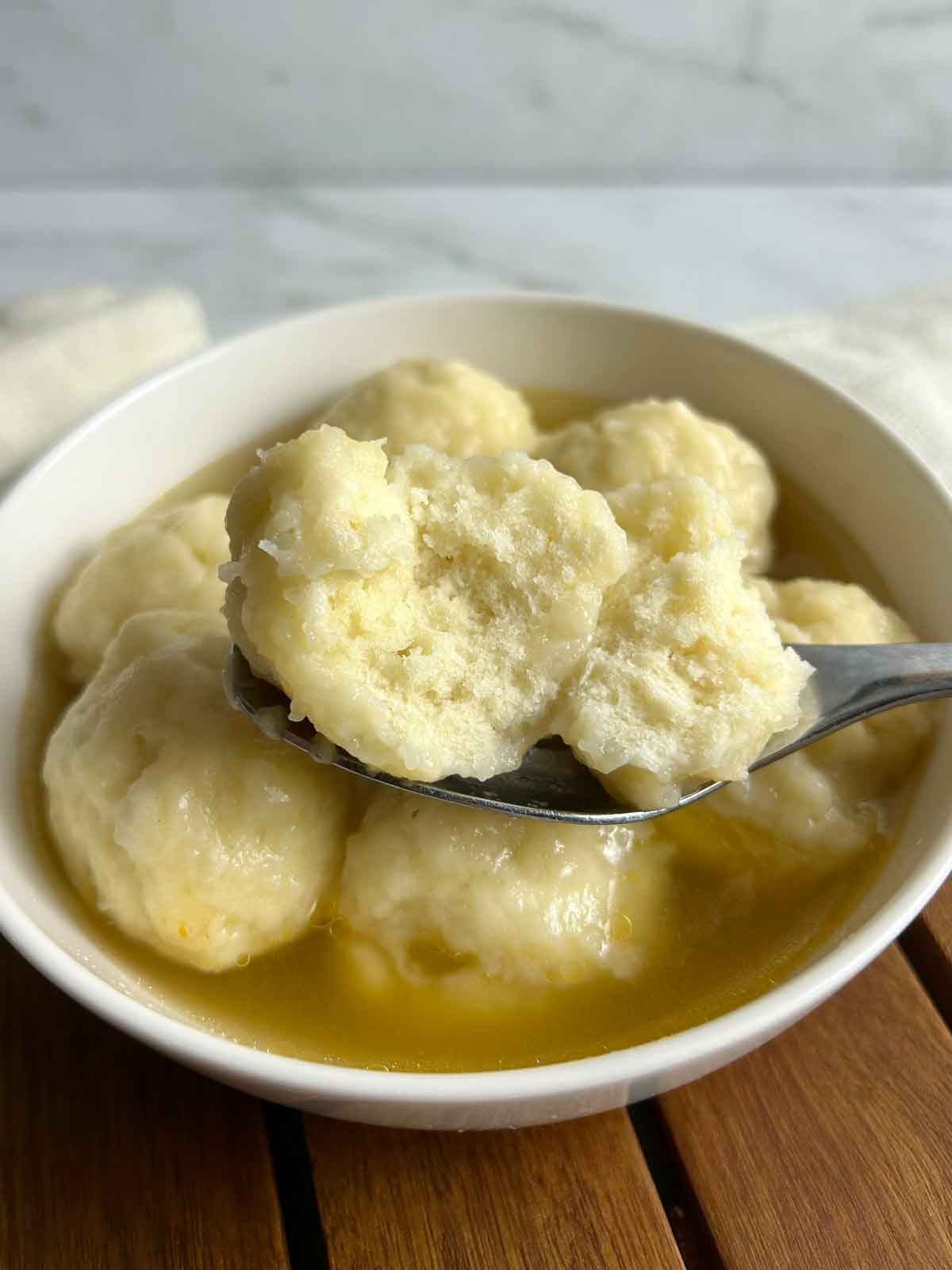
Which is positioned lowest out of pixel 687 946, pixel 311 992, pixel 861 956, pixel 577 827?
pixel 311 992

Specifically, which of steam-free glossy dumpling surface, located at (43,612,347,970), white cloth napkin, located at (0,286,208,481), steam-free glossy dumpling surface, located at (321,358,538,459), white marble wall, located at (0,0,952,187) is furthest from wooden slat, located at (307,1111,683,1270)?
white marble wall, located at (0,0,952,187)

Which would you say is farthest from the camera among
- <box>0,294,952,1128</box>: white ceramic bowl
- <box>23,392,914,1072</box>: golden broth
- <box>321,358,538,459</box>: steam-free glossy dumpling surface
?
<box>321,358,538,459</box>: steam-free glossy dumpling surface

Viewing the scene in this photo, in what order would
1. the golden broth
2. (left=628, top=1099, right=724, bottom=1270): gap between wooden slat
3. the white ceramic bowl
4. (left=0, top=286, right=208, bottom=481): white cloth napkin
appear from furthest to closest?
1. (left=0, top=286, right=208, bottom=481): white cloth napkin
2. the golden broth
3. (left=628, top=1099, right=724, bottom=1270): gap between wooden slat
4. the white ceramic bowl

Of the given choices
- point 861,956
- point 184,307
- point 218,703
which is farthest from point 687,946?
point 184,307

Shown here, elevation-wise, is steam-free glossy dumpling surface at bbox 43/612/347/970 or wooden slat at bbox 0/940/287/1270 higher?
steam-free glossy dumpling surface at bbox 43/612/347/970

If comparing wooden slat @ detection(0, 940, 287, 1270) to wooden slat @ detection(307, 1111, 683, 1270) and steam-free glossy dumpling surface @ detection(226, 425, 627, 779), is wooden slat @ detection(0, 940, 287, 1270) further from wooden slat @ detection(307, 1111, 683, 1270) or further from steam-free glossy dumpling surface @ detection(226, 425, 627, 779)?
steam-free glossy dumpling surface @ detection(226, 425, 627, 779)

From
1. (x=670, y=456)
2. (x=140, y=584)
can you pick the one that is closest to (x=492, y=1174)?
(x=140, y=584)

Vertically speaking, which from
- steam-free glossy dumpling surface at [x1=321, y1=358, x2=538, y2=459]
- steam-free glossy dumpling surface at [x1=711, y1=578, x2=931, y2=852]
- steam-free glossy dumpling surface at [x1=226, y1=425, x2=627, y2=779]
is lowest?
steam-free glossy dumpling surface at [x1=711, y1=578, x2=931, y2=852]

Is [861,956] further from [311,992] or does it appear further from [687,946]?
[311,992]
